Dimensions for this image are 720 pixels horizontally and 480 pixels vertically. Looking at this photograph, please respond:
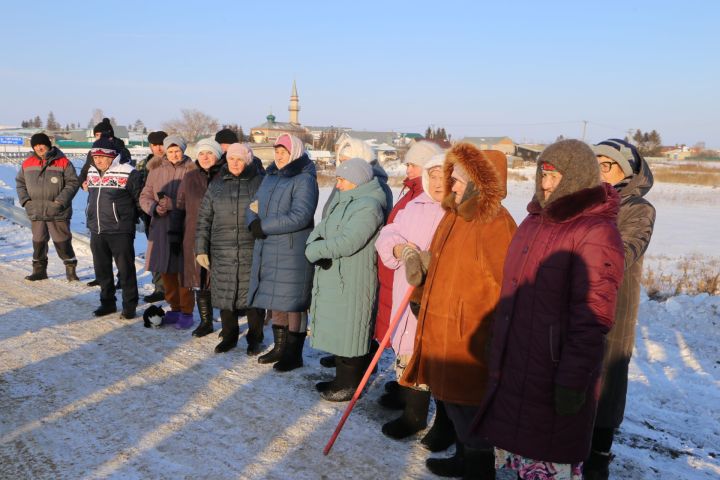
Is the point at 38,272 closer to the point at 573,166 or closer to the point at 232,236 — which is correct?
the point at 232,236

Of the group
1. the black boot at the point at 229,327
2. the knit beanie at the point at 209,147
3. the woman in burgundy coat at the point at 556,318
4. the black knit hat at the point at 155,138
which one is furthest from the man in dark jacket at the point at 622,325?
the black knit hat at the point at 155,138

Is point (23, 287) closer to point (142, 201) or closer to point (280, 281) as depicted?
point (142, 201)

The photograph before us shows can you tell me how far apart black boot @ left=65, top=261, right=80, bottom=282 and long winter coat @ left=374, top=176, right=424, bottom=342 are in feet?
17.5

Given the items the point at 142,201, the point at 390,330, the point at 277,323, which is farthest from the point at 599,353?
the point at 142,201

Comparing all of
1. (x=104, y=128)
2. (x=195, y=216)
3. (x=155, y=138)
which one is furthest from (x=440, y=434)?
(x=104, y=128)

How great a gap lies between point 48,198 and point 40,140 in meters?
0.78

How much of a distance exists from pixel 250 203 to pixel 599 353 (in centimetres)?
337

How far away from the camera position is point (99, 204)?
595 centimetres

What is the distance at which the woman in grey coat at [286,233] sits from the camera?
460cm

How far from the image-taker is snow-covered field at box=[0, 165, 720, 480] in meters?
3.28

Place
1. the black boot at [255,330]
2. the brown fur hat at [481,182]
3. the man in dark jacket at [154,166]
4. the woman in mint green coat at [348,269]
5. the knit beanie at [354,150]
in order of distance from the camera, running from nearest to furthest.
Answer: the brown fur hat at [481,182] < the woman in mint green coat at [348,269] < the knit beanie at [354,150] < the black boot at [255,330] < the man in dark jacket at [154,166]

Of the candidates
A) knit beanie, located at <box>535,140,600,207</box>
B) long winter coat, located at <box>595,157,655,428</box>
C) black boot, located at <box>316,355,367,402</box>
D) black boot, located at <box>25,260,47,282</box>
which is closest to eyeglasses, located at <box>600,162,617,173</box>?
long winter coat, located at <box>595,157,655,428</box>

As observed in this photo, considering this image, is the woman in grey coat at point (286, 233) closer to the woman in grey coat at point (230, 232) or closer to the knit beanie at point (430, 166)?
the woman in grey coat at point (230, 232)

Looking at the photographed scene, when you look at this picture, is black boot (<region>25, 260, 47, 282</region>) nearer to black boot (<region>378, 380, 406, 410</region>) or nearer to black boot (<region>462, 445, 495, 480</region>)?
black boot (<region>378, 380, 406, 410</region>)
